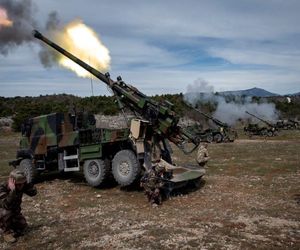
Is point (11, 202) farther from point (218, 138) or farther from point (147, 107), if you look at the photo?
point (218, 138)

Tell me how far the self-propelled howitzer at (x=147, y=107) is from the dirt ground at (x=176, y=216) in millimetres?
1653

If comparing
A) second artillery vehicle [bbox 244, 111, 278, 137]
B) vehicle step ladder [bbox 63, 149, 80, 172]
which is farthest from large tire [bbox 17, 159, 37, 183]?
second artillery vehicle [bbox 244, 111, 278, 137]

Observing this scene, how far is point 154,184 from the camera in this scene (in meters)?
11.5

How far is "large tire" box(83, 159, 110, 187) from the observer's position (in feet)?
45.1

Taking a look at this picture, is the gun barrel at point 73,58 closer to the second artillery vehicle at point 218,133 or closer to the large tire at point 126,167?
the large tire at point 126,167

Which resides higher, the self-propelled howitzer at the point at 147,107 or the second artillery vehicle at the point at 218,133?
the self-propelled howitzer at the point at 147,107

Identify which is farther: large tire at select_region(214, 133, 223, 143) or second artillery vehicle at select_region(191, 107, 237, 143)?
large tire at select_region(214, 133, 223, 143)

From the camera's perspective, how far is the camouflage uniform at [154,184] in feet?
37.7

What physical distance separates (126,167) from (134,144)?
0.68 meters

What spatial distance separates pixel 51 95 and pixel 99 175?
318 ft

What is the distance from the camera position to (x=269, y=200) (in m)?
11.6

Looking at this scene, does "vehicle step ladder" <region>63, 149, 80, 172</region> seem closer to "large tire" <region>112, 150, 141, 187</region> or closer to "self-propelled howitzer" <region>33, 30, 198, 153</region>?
"large tire" <region>112, 150, 141, 187</region>

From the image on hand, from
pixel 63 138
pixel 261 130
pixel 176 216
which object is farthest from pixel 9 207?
pixel 261 130

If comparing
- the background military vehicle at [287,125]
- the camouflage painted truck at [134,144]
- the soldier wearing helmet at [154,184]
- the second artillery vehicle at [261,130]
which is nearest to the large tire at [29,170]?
the camouflage painted truck at [134,144]
